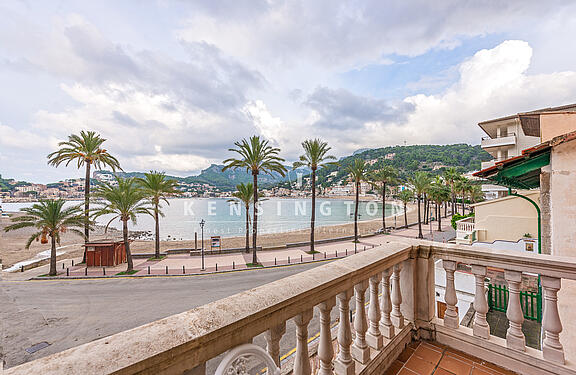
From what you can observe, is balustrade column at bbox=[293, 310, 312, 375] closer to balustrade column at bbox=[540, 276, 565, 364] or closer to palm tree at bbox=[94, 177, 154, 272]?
balustrade column at bbox=[540, 276, 565, 364]

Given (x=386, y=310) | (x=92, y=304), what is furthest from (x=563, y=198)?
(x=92, y=304)

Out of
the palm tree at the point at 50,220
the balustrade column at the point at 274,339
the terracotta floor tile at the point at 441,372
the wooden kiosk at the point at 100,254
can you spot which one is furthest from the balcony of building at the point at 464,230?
the palm tree at the point at 50,220

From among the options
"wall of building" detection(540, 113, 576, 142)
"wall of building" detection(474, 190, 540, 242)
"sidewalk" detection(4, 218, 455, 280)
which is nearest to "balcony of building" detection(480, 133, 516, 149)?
"wall of building" detection(474, 190, 540, 242)

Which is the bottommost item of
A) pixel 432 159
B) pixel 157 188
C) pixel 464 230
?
pixel 464 230

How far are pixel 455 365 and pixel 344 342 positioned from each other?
5.29 ft

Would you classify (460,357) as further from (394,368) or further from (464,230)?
(464,230)

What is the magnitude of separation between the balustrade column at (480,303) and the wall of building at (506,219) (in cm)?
1771

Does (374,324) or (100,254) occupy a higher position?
(374,324)

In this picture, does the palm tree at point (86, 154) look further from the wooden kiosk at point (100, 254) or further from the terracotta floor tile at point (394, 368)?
the terracotta floor tile at point (394, 368)

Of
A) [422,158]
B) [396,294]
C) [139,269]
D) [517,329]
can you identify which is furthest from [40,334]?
[422,158]

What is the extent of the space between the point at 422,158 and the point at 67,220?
167 m

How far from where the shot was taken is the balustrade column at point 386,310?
2696 mm

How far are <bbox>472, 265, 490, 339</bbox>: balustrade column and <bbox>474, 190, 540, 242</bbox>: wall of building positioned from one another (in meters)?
17.7

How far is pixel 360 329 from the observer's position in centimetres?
235
